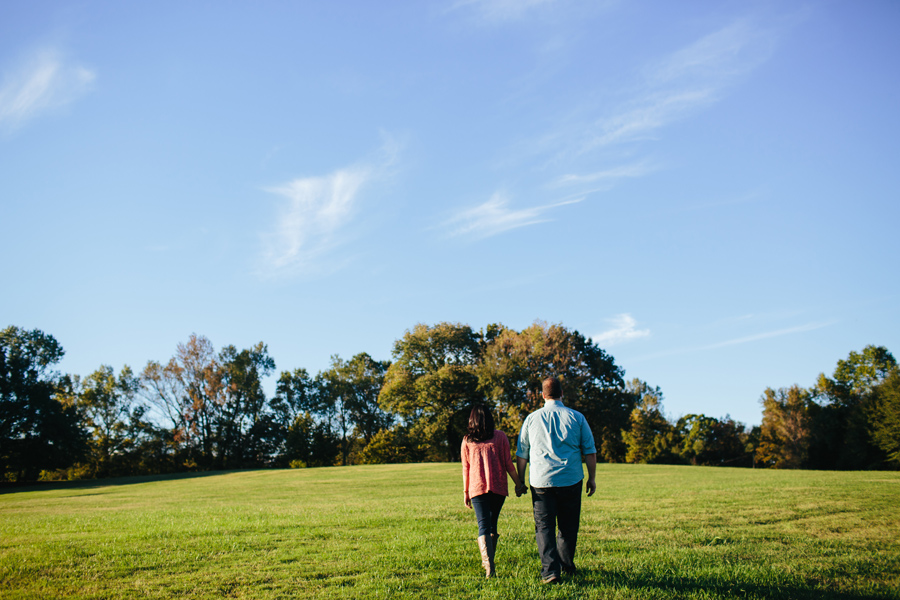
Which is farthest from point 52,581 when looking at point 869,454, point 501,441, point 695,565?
point 869,454

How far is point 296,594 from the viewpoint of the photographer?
5.45 m

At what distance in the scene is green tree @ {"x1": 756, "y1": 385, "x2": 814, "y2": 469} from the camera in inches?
2264

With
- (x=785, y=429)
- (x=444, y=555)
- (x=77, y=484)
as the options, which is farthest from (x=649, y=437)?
(x=444, y=555)

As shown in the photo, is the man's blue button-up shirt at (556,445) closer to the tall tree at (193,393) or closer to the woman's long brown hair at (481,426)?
the woman's long brown hair at (481,426)

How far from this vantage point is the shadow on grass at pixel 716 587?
17.6ft

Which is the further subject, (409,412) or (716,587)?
(409,412)

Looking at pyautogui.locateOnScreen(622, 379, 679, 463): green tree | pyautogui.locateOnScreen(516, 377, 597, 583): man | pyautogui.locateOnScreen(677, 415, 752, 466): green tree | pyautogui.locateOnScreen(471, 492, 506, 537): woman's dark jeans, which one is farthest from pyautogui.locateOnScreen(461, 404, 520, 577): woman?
pyautogui.locateOnScreen(677, 415, 752, 466): green tree

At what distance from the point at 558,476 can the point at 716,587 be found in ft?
6.45

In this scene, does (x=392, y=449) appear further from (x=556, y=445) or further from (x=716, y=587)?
(x=716, y=587)

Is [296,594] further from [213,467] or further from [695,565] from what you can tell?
[213,467]

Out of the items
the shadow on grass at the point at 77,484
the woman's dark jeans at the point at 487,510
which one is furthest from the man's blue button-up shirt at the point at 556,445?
the shadow on grass at the point at 77,484

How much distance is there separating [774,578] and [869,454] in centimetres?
6129

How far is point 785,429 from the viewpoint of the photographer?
58438 mm

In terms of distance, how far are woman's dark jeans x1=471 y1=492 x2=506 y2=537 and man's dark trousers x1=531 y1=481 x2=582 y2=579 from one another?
19.2 inches
